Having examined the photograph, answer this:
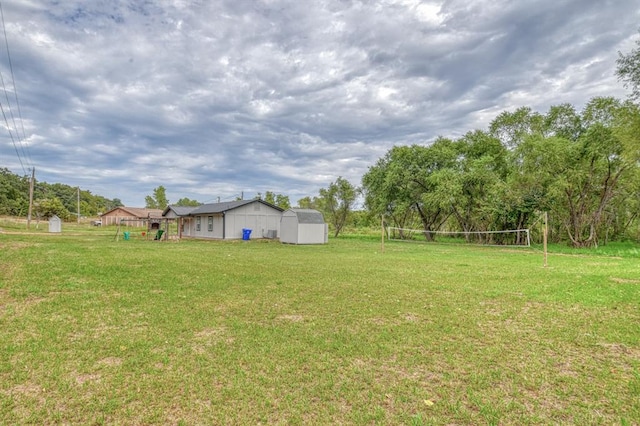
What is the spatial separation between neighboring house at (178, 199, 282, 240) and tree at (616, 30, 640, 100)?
74.3 feet

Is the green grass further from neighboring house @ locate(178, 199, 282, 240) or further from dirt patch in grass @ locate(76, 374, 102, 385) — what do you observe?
neighboring house @ locate(178, 199, 282, 240)

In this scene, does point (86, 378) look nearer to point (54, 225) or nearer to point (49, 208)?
point (54, 225)

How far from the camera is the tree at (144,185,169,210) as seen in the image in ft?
215

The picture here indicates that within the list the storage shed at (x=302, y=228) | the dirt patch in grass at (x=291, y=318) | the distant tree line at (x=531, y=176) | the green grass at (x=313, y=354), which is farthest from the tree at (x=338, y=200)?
Result: the dirt patch in grass at (x=291, y=318)

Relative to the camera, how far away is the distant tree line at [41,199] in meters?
53.8

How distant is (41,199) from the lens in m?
61.0

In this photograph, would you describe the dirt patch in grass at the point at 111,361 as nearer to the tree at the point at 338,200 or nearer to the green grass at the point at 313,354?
the green grass at the point at 313,354

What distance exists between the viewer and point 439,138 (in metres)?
31.6

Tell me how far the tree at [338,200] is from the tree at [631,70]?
75.7 ft

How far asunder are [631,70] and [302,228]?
18.9m

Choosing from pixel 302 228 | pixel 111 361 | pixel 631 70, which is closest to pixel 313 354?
pixel 111 361

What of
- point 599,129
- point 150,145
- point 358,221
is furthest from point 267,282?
point 358,221

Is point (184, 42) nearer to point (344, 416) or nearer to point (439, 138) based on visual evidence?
point (344, 416)

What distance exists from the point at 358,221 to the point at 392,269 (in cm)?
2897
